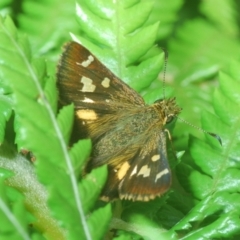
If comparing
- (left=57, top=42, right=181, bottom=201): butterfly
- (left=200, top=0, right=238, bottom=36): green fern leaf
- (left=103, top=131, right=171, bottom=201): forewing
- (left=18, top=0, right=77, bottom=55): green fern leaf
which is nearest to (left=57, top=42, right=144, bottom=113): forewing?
(left=57, top=42, right=181, bottom=201): butterfly

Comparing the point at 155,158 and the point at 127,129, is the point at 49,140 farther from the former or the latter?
→ the point at 127,129

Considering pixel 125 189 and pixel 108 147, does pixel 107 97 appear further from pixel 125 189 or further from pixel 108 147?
pixel 125 189

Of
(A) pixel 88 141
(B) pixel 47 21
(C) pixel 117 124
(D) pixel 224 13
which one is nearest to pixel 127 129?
(C) pixel 117 124

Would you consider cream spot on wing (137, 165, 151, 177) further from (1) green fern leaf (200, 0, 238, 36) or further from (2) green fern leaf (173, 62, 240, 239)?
(1) green fern leaf (200, 0, 238, 36)

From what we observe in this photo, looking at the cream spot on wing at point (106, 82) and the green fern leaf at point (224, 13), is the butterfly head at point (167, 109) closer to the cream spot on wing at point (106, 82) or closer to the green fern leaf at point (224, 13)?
the cream spot on wing at point (106, 82)

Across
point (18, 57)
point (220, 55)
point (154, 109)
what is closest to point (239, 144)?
point (154, 109)

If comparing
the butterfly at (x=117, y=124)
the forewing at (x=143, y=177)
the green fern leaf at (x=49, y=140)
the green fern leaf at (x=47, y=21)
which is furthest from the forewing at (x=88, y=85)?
the green fern leaf at (x=47, y=21)
